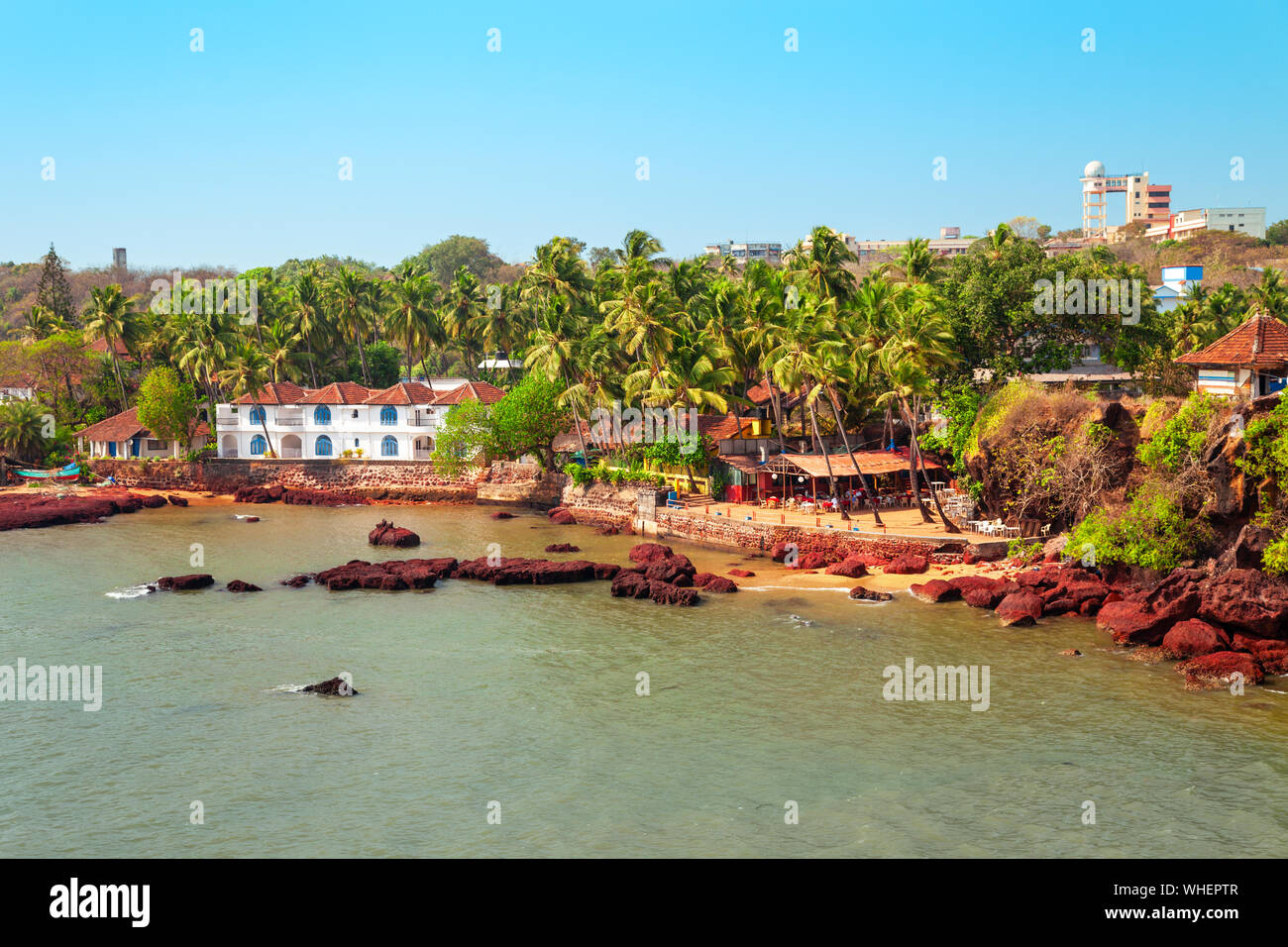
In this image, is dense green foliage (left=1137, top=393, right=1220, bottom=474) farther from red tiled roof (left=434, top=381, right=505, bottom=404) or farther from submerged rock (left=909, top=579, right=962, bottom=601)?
red tiled roof (left=434, top=381, right=505, bottom=404)

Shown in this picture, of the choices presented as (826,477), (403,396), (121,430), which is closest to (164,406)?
(121,430)

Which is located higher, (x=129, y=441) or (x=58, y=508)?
(x=129, y=441)

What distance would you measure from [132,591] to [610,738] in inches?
962

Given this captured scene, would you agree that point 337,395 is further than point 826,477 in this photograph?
Yes

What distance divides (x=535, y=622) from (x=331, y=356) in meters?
58.7

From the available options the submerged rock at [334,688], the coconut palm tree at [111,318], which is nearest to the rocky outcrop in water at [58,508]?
the coconut palm tree at [111,318]

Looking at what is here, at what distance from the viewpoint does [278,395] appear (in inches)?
2872

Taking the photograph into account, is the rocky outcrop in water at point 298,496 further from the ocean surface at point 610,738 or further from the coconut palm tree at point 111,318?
the ocean surface at point 610,738

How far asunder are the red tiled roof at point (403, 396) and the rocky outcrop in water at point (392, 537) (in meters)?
20.3

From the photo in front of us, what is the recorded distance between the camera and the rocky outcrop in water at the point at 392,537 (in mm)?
49719

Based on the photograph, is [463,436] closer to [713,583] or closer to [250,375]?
[250,375]

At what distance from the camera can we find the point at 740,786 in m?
21.5
